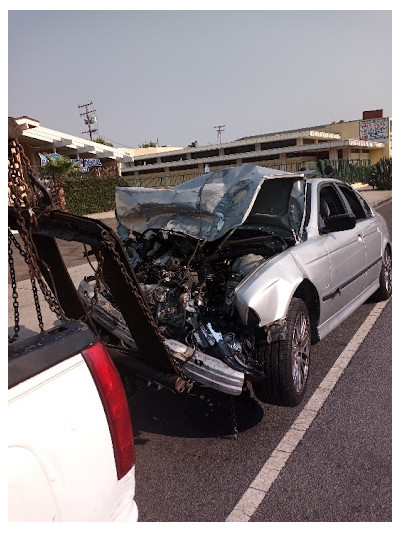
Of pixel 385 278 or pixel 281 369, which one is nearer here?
pixel 281 369

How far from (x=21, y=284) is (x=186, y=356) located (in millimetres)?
6602

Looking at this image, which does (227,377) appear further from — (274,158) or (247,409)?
(274,158)

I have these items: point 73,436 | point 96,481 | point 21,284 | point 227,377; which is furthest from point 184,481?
point 21,284

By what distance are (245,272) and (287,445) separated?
4.38 feet

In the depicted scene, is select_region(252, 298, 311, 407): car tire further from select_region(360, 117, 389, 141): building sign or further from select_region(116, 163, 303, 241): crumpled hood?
select_region(360, 117, 389, 141): building sign

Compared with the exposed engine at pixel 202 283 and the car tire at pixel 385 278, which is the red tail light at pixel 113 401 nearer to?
the exposed engine at pixel 202 283

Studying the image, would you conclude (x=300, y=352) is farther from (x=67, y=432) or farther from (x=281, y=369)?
(x=67, y=432)

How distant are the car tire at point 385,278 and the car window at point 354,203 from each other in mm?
703

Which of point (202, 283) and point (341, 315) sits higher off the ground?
point (202, 283)

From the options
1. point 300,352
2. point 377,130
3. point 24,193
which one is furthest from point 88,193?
point 377,130

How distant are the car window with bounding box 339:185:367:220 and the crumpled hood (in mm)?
1264

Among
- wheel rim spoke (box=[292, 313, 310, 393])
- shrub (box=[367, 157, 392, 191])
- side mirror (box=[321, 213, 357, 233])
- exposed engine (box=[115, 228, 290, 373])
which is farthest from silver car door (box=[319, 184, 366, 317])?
shrub (box=[367, 157, 392, 191])

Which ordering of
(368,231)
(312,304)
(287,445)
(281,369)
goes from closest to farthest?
1. (287,445)
2. (281,369)
3. (312,304)
4. (368,231)

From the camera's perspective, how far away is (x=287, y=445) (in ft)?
10.4
